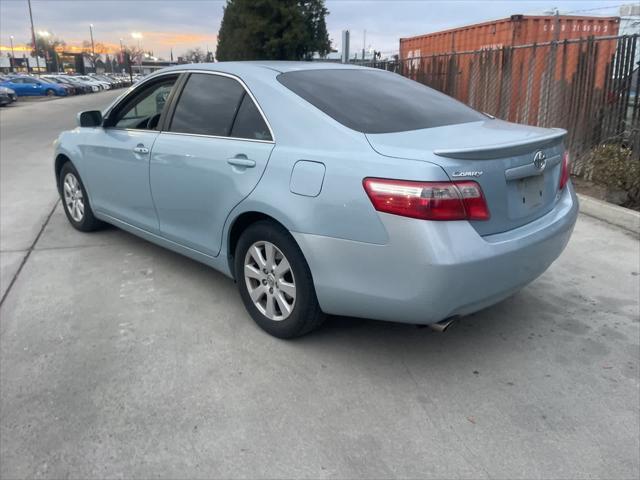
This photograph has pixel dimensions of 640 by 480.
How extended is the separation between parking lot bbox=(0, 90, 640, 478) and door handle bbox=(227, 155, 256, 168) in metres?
1.05

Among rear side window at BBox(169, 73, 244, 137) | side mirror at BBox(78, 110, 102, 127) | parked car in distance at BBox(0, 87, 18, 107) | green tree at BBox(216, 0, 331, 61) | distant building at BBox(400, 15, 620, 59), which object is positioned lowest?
parked car in distance at BBox(0, 87, 18, 107)

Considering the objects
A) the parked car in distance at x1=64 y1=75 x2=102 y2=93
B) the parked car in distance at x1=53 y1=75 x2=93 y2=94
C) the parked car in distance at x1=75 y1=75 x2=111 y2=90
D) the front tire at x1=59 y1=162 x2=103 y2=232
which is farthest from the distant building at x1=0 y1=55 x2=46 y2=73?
the front tire at x1=59 y1=162 x2=103 y2=232

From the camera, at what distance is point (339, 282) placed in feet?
9.68

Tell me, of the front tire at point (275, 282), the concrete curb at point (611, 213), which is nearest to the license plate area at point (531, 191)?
the front tire at point (275, 282)

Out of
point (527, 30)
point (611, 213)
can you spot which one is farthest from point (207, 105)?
point (527, 30)

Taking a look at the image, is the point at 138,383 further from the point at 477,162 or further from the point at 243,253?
the point at 477,162

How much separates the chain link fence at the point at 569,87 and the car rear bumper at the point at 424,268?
4435 millimetres

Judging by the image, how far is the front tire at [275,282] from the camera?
3166mm

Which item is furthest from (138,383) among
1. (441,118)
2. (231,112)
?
(441,118)

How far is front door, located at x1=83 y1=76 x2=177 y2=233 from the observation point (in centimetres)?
431

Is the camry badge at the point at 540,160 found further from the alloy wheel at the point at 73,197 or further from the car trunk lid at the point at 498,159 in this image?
the alloy wheel at the point at 73,197

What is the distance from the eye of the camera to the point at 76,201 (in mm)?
5598

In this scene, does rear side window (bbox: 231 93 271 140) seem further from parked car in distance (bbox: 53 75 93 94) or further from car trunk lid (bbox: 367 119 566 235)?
parked car in distance (bbox: 53 75 93 94)

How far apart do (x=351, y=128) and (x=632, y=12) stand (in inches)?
487
